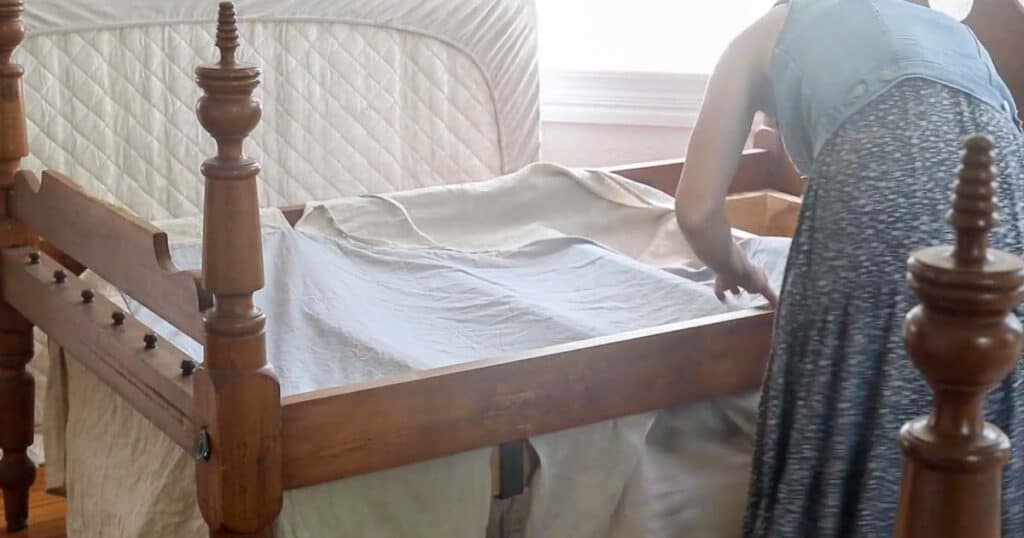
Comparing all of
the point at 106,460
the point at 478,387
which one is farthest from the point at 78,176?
the point at 478,387

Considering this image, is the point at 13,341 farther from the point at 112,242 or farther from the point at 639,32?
the point at 639,32

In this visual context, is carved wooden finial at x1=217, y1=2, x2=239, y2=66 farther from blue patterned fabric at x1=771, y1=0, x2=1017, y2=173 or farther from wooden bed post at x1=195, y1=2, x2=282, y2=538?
blue patterned fabric at x1=771, y1=0, x2=1017, y2=173

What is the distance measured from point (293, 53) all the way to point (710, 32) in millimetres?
877

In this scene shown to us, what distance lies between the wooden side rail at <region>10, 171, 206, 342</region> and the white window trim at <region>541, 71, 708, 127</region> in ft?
4.19

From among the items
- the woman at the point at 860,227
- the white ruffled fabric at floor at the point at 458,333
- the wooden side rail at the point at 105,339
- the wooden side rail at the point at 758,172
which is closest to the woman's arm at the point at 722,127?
the woman at the point at 860,227

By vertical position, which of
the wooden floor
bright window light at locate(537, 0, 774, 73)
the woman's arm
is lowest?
the wooden floor

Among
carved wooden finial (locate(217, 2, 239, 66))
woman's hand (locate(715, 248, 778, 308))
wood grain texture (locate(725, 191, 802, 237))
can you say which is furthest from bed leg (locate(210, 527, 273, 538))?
wood grain texture (locate(725, 191, 802, 237))

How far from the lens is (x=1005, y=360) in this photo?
0.78m

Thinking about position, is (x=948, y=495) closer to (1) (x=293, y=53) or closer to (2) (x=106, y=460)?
(2) (x=106, y=460)

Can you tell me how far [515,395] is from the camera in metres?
1.44

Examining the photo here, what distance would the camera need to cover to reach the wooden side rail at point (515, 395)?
1357mm

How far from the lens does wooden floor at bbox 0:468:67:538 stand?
2102 mm

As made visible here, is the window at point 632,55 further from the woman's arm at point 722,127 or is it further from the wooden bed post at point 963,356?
the wooden bed post at point 963,356

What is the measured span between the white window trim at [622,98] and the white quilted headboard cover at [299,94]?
0.70 ft
